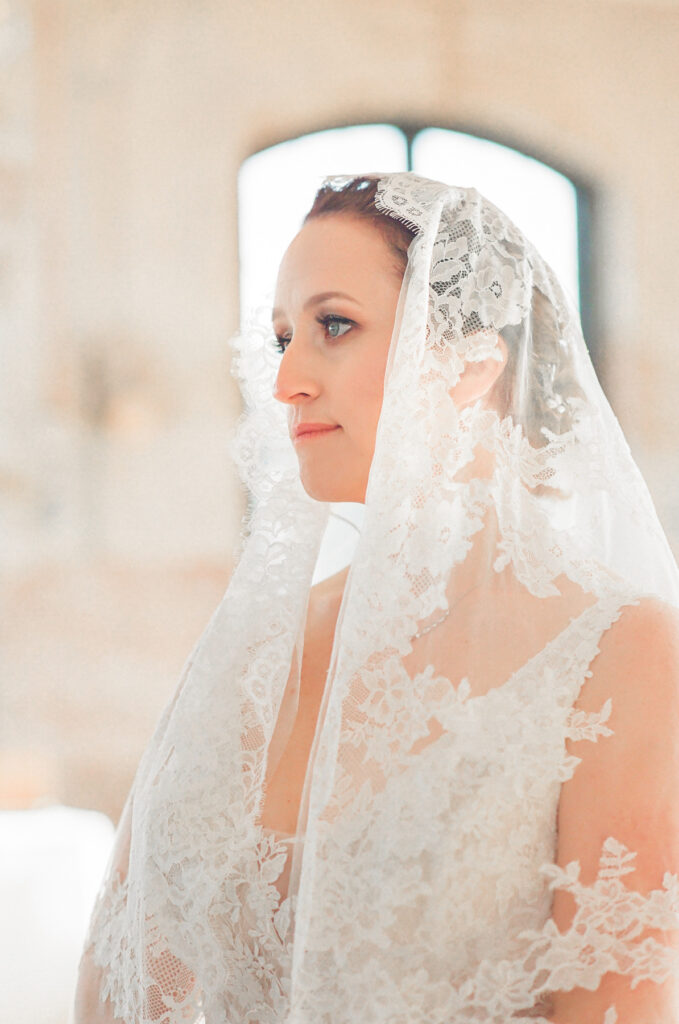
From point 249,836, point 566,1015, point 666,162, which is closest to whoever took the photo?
point 566,1015

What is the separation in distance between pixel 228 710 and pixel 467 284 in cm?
67

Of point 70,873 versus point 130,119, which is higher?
point 130,119

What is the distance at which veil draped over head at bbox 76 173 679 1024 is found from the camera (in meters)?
1.10

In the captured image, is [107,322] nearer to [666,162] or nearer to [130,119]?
[130,119]

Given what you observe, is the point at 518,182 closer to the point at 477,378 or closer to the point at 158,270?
the point at 158,270

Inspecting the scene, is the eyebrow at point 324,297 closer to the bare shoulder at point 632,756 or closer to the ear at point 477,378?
the ear at point 477,378

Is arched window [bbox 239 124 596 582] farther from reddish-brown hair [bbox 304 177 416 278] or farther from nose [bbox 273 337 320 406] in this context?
nose [bbox 273 337 320 406]

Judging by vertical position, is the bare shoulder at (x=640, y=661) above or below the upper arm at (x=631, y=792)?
above

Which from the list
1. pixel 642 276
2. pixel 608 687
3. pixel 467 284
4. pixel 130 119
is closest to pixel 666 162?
pixel 642 276

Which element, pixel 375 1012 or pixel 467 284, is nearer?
pixel 375 1012

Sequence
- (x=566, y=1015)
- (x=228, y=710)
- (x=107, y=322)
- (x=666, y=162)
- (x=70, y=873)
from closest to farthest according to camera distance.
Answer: (x=566, y=1015) < (x=228, y=710) < (x=70, y=873) < (x=107, y=322) < (x=666, y=162)

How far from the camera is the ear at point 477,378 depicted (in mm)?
1320

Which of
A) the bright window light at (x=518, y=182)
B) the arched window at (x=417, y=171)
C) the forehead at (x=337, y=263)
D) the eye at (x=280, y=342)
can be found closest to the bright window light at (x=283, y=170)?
the arched window at (x=417, y=171)

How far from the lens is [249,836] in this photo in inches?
49.9
